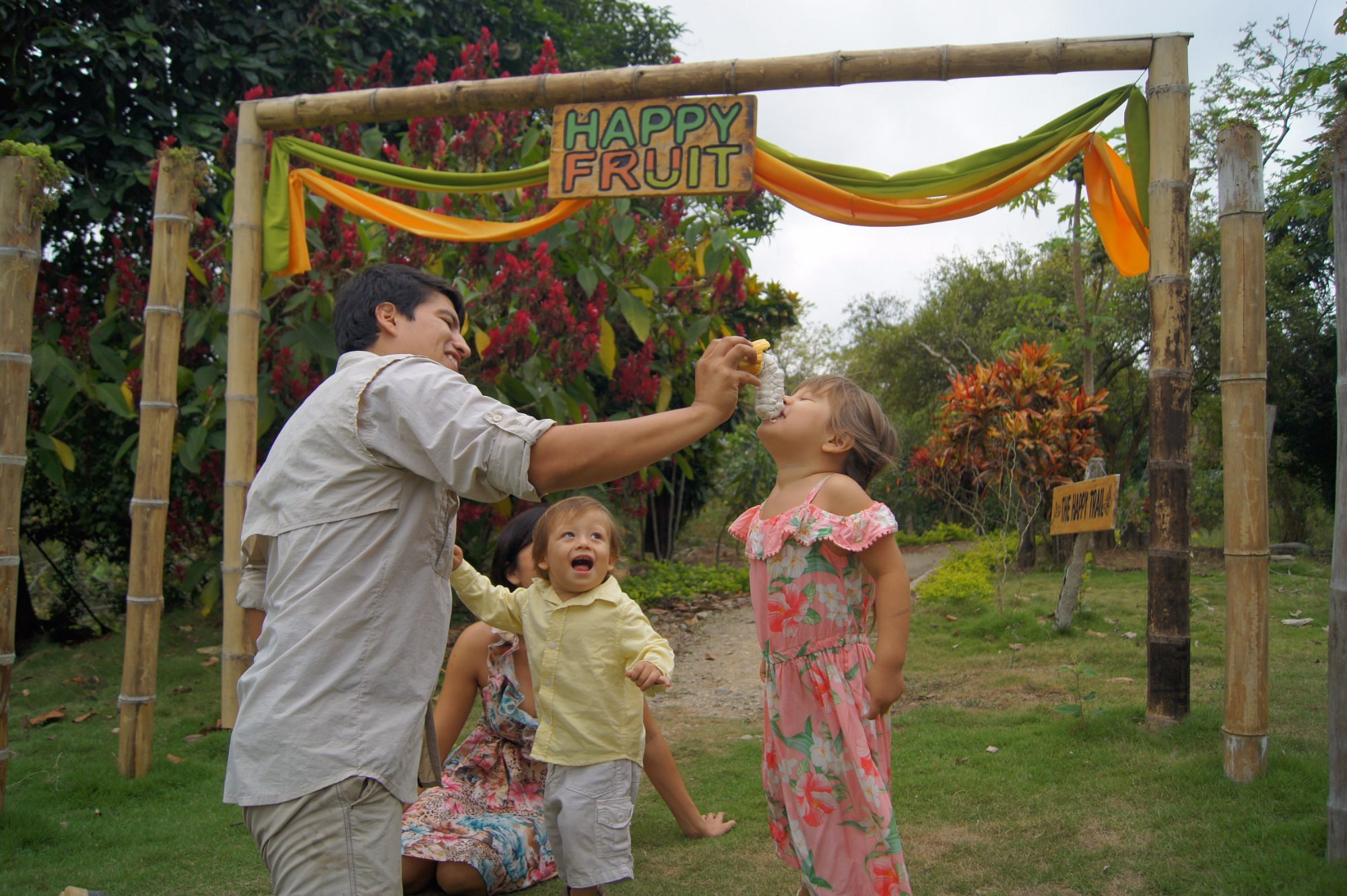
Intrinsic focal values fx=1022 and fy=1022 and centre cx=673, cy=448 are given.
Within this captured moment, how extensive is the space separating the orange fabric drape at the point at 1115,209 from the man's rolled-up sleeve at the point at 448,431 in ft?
11.1

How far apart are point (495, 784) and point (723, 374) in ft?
6.32

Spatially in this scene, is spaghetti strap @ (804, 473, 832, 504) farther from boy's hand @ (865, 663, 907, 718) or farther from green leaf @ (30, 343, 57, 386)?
green leaf @ (30, 343, 57, 386)

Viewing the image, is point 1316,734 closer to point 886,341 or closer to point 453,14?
point 453,14

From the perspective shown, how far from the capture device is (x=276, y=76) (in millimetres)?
7406

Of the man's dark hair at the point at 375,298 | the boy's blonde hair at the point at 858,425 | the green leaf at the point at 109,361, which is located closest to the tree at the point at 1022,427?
the boy's blonde hair at the point at 858,425

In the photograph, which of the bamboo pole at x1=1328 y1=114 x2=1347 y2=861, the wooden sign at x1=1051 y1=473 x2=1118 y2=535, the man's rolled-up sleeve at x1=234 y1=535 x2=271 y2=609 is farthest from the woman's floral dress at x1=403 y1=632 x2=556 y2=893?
the wooden sign at x1=1051 y1=473 x2=1118 y2=535

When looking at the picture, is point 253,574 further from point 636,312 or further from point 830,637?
point 636,312

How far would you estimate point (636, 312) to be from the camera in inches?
242

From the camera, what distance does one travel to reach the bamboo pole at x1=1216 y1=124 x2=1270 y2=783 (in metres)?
3.42

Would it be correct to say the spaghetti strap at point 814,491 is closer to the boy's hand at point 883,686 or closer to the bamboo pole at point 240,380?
the boy's hand at point 883,686

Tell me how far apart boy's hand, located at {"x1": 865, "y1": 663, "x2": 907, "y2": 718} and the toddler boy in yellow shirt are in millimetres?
505

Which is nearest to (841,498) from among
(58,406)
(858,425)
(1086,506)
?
(858,425)

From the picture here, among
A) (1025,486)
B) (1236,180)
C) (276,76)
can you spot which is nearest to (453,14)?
(276,76)

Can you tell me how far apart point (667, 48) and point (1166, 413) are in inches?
402
